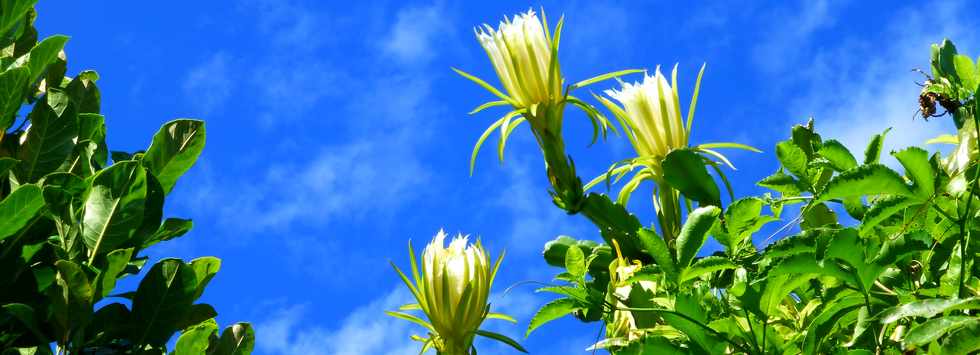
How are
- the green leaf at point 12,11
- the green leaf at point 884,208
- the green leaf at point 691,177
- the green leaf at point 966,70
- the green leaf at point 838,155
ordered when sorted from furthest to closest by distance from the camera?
the green leaf at point 691,177, the green leaf at point 12,11, the green leaf at point 966,70, the green leaf at point 838,155, the green leaf at point 884,208

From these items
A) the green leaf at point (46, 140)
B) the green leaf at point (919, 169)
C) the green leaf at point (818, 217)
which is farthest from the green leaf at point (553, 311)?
the green leaf at point (818, 217)

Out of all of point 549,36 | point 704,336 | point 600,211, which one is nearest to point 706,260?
point 704,336

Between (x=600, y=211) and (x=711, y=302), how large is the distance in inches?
22.1

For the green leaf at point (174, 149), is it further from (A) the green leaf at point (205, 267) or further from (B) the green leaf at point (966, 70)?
(B) the green leaf at point (966, 70)

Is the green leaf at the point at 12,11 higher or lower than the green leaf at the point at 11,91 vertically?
higher

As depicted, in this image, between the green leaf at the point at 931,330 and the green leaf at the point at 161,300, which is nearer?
the green leaf at the point at 931,330

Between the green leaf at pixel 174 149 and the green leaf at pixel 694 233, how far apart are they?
0.86 metres

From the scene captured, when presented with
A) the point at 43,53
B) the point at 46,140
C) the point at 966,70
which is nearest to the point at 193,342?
the point at 46,140

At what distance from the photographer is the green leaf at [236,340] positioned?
1684 mm

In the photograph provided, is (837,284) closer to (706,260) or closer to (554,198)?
(706,260)

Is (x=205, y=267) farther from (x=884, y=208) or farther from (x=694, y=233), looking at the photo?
(x=884, y=208)

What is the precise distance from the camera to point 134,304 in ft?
5.26

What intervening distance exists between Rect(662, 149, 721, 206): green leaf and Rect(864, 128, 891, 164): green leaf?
411mm

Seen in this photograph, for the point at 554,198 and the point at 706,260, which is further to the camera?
the point at 554,198
